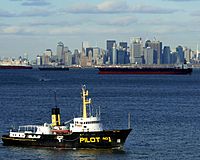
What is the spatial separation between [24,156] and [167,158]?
13.2 m

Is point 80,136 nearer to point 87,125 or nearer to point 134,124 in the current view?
point 87,125

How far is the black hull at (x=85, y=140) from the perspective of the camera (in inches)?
2544

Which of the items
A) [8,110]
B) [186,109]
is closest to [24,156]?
[8,110]

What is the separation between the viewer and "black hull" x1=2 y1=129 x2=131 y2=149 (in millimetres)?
64625

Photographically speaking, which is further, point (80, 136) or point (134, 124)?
point (134, 124)

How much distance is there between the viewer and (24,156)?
63.7m

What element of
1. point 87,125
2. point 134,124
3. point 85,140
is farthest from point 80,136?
point 134,124

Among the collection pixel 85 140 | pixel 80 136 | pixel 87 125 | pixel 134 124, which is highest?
pixel 87 125

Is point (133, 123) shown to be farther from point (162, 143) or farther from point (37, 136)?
point (37, 136)

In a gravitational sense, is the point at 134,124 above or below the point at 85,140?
below

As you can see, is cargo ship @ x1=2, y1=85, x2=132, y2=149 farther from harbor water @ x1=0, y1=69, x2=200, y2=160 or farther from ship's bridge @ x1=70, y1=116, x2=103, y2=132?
harbor water @ x1=0, y1=69, x2=200, y2=160

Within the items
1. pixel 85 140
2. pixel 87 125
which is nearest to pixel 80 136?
pixel 85 140

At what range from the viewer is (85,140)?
214 feet

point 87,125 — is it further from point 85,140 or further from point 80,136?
point 85,140
